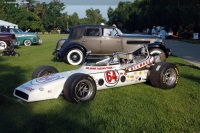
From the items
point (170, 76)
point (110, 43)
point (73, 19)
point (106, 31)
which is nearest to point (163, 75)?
point (170, 76)

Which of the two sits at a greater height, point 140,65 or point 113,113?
point 140,65

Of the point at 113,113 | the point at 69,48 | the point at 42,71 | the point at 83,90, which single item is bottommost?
the point at 113,113

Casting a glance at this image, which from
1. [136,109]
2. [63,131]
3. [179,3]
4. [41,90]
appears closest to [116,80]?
[136,109]

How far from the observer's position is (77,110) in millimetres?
5891

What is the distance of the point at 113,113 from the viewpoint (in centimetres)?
570

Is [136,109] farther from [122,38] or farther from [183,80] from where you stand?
[122,38]

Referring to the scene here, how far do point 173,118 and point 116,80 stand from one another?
2.17m

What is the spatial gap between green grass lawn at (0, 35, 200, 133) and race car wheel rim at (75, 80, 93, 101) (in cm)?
21

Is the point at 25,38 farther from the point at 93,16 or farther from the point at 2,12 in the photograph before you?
the point at 93,16

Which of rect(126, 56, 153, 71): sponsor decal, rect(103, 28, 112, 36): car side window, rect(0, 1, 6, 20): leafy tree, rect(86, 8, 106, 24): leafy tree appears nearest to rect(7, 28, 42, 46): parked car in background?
rect(103, 28, 112, 36): car side window

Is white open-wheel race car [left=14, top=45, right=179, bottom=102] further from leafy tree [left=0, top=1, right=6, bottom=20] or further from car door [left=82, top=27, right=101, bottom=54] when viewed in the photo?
leafy tree [left=0, top=1, right=6, bottom=20]

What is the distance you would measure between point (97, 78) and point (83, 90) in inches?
23.5

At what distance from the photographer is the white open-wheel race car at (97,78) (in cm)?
622

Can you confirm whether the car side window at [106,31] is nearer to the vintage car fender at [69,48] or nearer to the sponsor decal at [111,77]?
the vintage car fender at [69,48]
